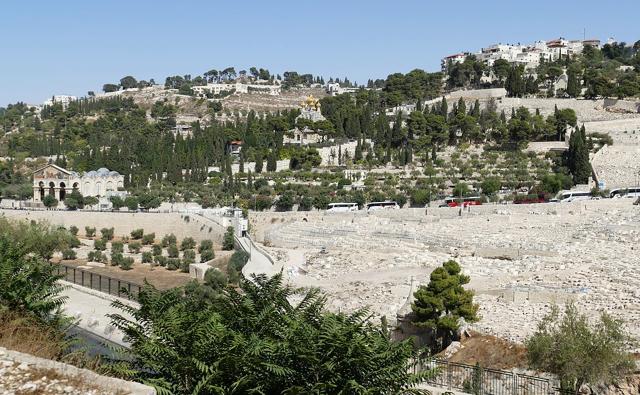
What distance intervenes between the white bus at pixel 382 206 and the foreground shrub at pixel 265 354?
117ft

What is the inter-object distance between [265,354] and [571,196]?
41000 mm

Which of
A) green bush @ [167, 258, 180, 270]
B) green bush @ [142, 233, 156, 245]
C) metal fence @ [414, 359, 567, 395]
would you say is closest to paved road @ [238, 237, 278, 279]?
green bush @ [167, 258, 180, 270]

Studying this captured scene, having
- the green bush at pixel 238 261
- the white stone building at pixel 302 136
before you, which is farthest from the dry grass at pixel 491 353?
the white stone building at pixel 302 136

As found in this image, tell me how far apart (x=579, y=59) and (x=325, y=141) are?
39.4 m

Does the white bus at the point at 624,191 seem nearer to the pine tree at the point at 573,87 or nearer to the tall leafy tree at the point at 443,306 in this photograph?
the pine tree at the point at 573,87

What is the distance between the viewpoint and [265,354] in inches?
351

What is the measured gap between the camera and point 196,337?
9.39 metres

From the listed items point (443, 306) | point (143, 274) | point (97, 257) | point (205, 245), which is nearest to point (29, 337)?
point (443, 306)

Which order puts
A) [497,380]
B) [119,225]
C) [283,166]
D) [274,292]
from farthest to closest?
[283,166] < [119,225] < [497,380] < [274,292]

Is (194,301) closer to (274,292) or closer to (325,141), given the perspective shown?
(274,292)

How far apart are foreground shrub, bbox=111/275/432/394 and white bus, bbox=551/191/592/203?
38321 millimetres

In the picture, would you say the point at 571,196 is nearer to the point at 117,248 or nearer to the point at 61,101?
the point at 117,248

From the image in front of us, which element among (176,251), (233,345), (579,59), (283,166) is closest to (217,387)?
(233,345)

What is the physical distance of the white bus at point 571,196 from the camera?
150 ft
